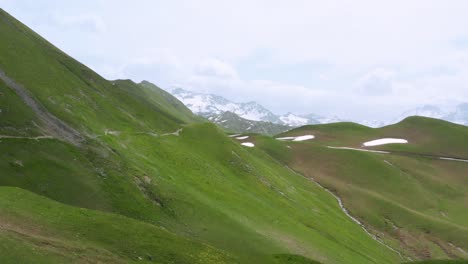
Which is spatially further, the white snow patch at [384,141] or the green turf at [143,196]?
the white snow patch at [384,141]

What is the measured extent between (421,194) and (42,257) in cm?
11422

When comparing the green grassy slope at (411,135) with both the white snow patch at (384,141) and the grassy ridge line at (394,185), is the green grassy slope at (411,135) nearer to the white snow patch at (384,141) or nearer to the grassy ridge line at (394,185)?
the white snow patch at (384,141)

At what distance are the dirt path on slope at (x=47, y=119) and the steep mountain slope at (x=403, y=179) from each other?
6748 centimetres

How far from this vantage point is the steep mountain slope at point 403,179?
94438 millimetres

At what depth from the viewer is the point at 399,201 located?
376 ft

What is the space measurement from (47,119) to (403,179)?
103 m

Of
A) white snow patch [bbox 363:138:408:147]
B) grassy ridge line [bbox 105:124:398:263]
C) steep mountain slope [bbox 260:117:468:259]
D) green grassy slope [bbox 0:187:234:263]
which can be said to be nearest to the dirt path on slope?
grassy ridge line [bbox 105:124:398:263]

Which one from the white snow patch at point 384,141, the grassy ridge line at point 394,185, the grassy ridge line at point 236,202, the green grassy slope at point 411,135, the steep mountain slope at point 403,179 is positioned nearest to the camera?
the grassy ridge line at point 236,202

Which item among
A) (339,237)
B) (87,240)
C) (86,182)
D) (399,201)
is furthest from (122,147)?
(399,201)

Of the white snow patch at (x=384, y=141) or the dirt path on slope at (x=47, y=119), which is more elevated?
the white snow patch at (x=384, y=141)

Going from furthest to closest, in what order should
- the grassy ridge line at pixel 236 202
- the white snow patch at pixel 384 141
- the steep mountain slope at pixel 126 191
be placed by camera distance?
the white snow patch at pixel 384 141
the grassy ridge line at pixel 236 202
the steep mountain slope at pixel 126 191

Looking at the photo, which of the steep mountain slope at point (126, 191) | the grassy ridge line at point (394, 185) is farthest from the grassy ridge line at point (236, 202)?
the grassy ridge line at point (394, 185)

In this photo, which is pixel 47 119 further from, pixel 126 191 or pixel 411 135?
pixel 411 135

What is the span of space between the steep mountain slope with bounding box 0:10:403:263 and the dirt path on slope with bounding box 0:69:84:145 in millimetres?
254
